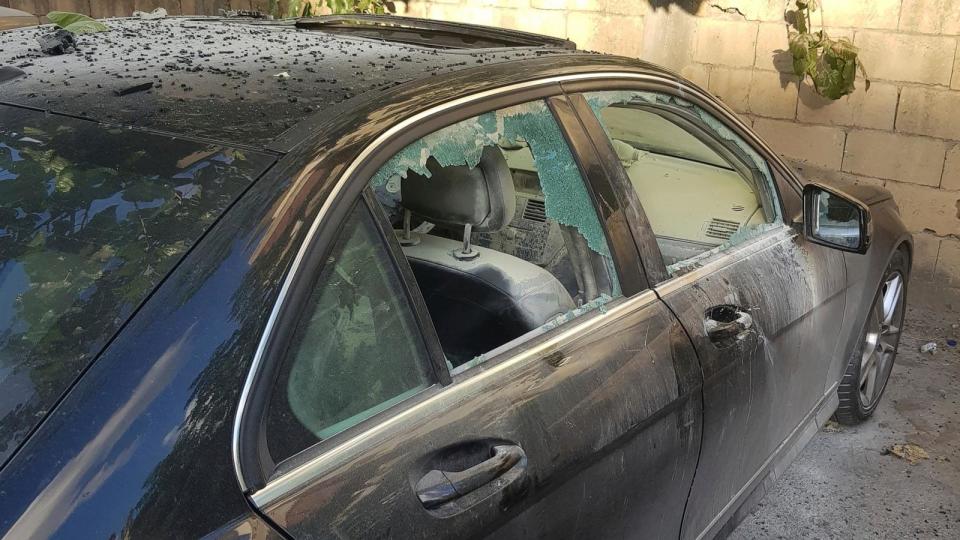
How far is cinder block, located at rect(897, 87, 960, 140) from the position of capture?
4680 mm

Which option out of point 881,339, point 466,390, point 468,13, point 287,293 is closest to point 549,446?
point 466,390

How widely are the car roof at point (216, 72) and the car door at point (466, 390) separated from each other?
239 millimetres

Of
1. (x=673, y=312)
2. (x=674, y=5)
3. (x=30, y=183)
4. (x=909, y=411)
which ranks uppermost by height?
(x=674, y=5)

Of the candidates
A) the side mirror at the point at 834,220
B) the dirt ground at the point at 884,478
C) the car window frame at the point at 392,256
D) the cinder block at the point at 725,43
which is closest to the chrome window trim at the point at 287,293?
the car window frame at the point at 392,256

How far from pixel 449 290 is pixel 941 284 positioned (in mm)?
4152

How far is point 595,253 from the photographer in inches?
83.6

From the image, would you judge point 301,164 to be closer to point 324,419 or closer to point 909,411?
point 324,419

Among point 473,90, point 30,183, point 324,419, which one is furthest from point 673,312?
point 30,183

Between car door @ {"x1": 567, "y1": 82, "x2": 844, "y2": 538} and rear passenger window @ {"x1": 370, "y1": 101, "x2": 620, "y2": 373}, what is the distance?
153mm

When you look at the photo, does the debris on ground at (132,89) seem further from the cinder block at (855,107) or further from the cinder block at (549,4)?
the cinder block at (549,4)

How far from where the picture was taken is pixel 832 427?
12.4 feet

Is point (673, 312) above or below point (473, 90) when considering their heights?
below

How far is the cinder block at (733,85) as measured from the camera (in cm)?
541

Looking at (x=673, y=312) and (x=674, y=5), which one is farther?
(x=674, y=5)
